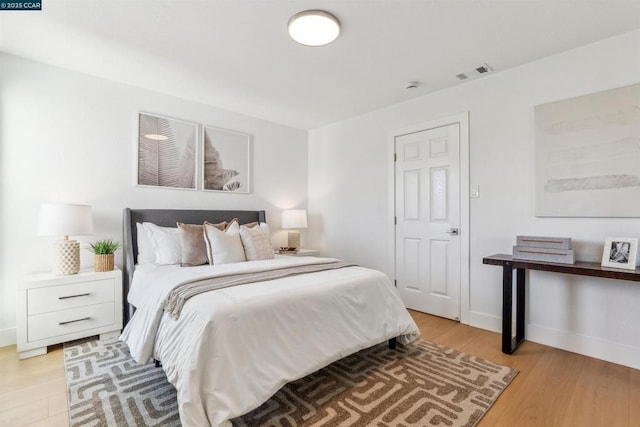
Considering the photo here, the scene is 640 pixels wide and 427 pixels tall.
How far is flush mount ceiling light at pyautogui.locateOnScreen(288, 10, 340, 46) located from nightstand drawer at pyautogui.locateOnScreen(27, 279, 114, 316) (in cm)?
254

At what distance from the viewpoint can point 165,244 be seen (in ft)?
9.27

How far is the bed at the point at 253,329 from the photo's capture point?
1425 mm

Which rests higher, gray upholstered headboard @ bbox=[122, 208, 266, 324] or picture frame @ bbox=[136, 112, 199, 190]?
picture frame @ bbox=[136, 112, 199, 190]

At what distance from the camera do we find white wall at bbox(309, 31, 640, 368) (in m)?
2.27

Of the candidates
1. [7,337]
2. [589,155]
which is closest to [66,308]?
[7,337]

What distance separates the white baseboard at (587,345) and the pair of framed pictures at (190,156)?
343cm

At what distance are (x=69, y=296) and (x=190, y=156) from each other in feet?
5.85

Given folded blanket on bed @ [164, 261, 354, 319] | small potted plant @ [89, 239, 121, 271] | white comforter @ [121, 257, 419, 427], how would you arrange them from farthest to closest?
small potted plant @ [89, 239, 121, 271], folded blanket on bed @ [164, 261, 354, 319], white comforter @ [121, 257, 419, 427]

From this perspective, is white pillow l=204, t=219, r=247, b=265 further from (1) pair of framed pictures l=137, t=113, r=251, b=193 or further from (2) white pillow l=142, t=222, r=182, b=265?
(1) pair of framed pictures l=137, t=113, r=251, b=193

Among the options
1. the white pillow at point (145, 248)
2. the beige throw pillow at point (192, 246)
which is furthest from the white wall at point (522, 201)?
the white pillow at point (145, 248)

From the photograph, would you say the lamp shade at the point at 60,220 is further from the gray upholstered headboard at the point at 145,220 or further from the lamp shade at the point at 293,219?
the lamp shade at the point at 293,219

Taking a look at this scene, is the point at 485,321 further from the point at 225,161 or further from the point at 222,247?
the point at 225,161

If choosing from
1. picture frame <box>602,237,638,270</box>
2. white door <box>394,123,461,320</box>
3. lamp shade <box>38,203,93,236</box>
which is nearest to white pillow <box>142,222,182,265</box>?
lamp shade <box>38,203,93,236</box>

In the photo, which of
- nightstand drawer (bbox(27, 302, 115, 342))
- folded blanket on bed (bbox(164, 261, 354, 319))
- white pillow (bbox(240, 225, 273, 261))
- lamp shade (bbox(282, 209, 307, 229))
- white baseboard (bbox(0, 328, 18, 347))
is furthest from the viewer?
lamp shade (bbox(282, 209, 307, 229))
